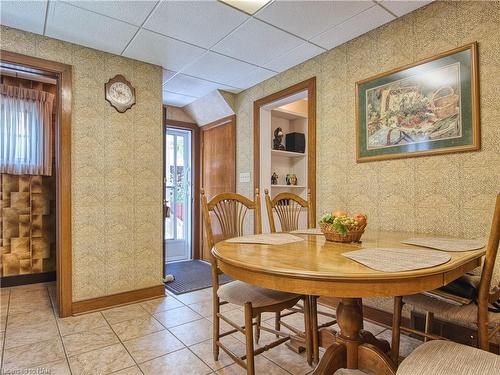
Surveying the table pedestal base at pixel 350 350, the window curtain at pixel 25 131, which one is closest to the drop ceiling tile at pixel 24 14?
the window curtain at pixel 25 131

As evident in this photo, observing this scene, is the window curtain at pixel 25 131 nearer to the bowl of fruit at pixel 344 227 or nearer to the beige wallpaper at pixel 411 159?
the beige wallpaper at pixel 411 159

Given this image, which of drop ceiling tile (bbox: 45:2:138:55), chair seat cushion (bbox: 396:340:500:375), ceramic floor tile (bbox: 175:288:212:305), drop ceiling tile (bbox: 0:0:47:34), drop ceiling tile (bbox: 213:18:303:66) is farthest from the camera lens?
ceramic floor tile (bbox: 175:288:212:305)

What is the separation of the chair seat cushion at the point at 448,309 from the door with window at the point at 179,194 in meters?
3.71

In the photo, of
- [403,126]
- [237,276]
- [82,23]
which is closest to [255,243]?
[237,276]

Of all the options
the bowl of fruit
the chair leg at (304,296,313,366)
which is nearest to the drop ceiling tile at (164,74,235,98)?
the bowl of fruit

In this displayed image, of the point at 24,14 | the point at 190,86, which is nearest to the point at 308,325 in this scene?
the point at 24,14

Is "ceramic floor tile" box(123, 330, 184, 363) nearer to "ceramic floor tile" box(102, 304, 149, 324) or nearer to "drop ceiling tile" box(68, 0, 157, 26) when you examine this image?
"ceramic floor tile" box(102, 304, 149, 324)

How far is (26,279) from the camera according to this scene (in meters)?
3.54

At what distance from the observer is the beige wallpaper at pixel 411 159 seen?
187cm

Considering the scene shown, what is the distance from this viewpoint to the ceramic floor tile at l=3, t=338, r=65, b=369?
6.02ft

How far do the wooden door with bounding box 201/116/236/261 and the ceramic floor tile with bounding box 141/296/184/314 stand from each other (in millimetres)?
1308

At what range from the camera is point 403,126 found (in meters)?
2.26

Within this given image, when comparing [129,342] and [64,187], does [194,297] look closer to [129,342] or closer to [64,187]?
[129,342]

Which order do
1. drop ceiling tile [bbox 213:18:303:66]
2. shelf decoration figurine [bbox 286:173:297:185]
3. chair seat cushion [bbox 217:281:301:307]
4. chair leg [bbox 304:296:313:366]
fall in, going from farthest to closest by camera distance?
1. shelf decoration figurine [bbox 286:173:297:185]
2. drop ceiling tile [bbox 213:18:303:66]
3. chair leg [bbox 304:296:313:366]
4. chair seat cushion [bbox 217:281:301:307]
